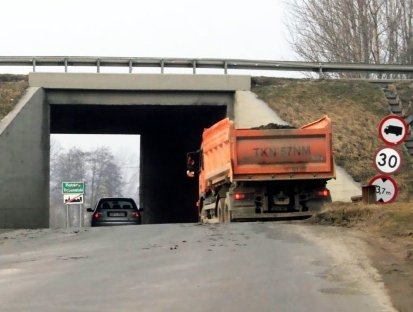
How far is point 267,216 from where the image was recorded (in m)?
17.9

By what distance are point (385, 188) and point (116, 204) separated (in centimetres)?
1357

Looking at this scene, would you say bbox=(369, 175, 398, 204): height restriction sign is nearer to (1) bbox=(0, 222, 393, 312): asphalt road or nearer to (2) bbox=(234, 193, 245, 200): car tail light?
(1) bbox=(0, 222, 393, 312): asphalt road

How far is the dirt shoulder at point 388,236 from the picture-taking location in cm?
753

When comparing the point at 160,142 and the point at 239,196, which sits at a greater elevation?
A: the point at 160,142

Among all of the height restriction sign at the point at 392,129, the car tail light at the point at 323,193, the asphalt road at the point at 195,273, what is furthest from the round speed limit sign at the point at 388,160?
the car tail light at the point at 323,193

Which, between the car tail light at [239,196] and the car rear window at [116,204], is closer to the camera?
the car tail light at [239,196]

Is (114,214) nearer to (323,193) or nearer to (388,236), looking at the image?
(323,193)

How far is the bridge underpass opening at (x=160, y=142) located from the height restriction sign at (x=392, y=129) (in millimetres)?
16276

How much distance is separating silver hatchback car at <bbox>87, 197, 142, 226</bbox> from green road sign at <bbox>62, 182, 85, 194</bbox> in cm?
1302

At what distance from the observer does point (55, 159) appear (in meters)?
101

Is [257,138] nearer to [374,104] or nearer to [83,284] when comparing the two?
[83,284]

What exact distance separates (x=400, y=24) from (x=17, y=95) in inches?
1178

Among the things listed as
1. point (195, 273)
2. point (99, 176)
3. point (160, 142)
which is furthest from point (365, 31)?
point (99, 176)

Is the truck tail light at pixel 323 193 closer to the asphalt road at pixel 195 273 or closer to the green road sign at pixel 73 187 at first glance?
the asphalt road at pixel 195 273
